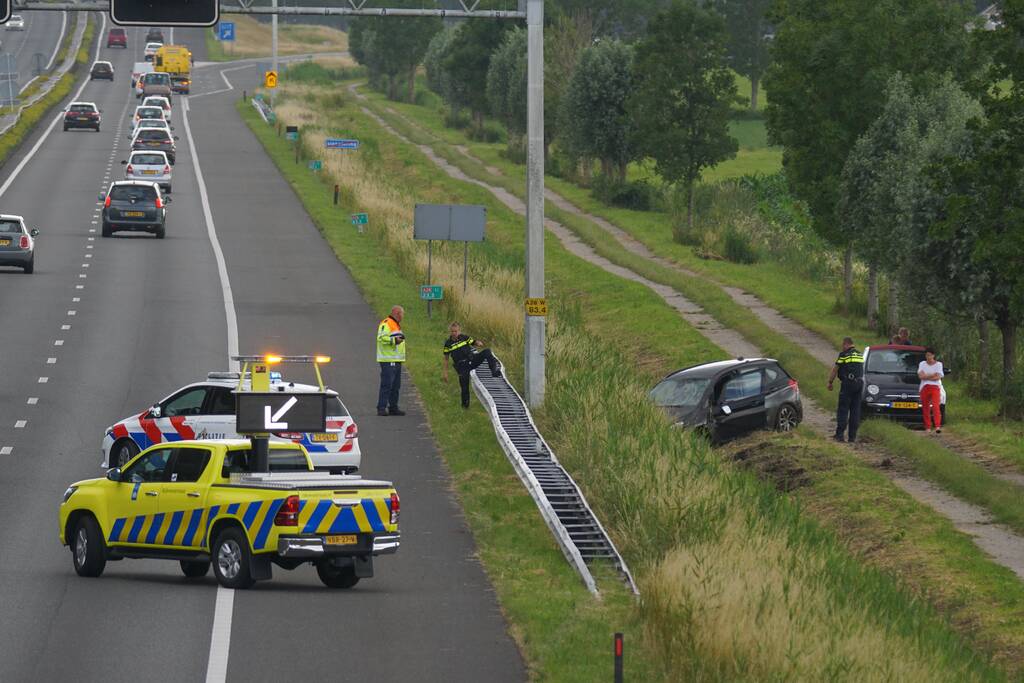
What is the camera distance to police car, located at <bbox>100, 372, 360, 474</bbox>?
26.1 m

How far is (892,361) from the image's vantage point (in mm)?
36156

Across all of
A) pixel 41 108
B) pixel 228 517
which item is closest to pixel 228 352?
pixel 228 517

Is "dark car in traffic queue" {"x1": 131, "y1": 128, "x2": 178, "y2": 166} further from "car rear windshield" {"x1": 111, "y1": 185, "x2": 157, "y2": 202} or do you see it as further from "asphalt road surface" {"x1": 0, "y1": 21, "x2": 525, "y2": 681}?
"car rear windshield" {"x1": 111, "y1": 185, "x2": 157, "y2": 202}

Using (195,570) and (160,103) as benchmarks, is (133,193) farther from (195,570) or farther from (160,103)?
(160,103)

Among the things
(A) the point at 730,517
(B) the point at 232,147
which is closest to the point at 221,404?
(A) the point at 730,517

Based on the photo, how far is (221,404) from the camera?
2655cm

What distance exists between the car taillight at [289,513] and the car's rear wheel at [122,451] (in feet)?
28.8

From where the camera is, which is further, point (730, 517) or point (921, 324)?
point (921, 324)

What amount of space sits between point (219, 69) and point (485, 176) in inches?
2800

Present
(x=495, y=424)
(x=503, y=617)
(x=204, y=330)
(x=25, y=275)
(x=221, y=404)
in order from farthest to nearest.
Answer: (x=25, y=275)
(x=204, y=330)
(x=495, y=424)
(x=221, y=404)
(x=503, y=617)

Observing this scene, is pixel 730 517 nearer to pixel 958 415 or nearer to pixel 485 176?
pixel 958 415

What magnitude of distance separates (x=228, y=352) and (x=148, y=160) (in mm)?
31246

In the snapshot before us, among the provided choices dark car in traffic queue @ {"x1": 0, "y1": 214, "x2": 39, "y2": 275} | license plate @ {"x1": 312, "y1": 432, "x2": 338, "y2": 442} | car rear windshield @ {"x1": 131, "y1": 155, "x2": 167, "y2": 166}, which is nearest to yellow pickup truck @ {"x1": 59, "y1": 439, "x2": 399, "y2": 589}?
license plate @ {"x1": 312, "y1": 432, "x2": 338, "y2": 442}

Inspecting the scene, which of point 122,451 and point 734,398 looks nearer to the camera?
point 122,451
